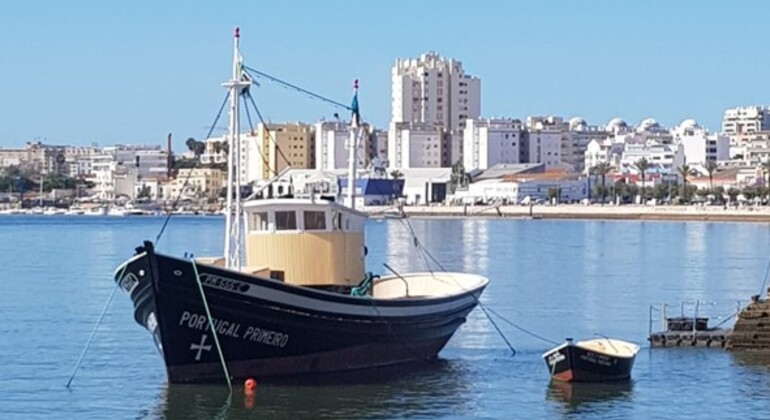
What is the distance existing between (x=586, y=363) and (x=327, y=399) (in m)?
5.19

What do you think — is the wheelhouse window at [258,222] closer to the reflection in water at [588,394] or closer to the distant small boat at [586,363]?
the distant small boat at [586,363]

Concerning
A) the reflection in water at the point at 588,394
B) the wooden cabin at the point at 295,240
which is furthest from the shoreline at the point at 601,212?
the reflection in water at the point at 588,394

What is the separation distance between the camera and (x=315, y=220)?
1127 inches

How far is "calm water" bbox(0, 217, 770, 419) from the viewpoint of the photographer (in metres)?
26.1

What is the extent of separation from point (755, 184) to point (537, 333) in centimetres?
15490

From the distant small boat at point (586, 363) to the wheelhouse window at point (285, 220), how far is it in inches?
213

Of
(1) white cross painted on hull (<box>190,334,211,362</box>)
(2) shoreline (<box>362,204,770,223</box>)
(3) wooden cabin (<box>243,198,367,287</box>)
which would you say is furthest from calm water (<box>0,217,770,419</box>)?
(2) shoreline (<box>362,204,770,223</box>)

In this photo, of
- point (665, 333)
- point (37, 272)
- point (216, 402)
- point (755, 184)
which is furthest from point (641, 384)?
point (755, 184)

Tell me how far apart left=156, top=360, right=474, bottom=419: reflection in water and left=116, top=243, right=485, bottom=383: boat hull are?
0.97 ft

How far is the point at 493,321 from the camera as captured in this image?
41.2m

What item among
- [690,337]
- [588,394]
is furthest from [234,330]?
[690,337]

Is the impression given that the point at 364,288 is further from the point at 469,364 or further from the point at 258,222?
the point at 469,364

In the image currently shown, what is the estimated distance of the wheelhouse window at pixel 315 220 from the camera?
2855 cm

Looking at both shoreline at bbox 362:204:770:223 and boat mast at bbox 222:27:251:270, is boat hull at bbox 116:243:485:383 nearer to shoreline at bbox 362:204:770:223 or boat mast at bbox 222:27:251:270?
boat mast at bbox 222:27:251:270
